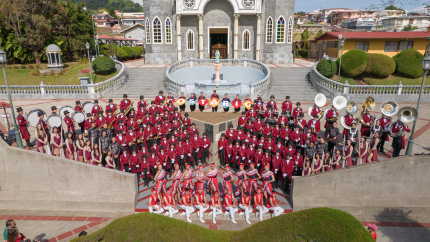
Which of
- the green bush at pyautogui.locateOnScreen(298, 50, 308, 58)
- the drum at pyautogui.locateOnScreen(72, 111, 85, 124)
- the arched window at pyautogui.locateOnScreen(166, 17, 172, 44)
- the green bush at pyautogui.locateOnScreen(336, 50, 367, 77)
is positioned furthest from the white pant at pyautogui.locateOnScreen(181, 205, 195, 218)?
the green bush at pyautogui.locateOnScreen(298, 50, 308, 58)

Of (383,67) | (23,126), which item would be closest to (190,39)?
(383,67)

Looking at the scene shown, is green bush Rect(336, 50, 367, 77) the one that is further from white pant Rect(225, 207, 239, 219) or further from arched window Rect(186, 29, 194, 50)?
white pant Rect(225, 207, 239, 219)

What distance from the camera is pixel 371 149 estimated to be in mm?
10133

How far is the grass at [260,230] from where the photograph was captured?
3.55 meters

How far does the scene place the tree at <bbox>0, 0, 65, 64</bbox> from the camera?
33531 mm

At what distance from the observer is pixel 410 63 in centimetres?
2789

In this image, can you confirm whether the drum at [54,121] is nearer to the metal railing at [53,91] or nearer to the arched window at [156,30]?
the metal railing at [53,91]

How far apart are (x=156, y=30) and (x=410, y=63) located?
3104 centimetres

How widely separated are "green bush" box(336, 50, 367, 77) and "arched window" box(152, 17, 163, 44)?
2381 centimetres

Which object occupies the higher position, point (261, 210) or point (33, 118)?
point (33, 118)

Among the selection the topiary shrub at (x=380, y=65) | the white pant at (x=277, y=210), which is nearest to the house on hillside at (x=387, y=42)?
the topiary shrub at (x=380, y=65)

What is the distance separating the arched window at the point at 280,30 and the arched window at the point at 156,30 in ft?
53.0

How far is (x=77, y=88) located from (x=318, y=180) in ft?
78.9

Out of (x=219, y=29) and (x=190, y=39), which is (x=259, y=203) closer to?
(x=190, y=39)
